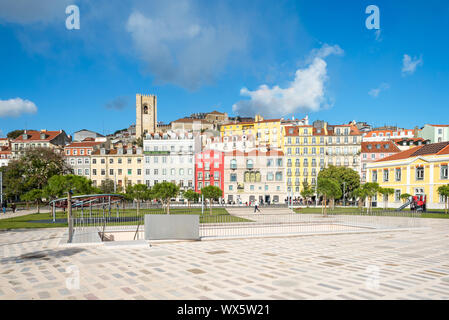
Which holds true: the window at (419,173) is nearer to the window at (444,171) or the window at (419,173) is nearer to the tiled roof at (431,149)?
the tiled roof at (431,149)

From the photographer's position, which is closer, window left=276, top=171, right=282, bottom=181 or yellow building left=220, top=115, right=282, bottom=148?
window left=276, top=171, right=282, bottom=181

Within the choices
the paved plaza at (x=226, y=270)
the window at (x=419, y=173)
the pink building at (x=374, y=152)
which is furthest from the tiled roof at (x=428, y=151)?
the paved plaza at (x=226, y=270)

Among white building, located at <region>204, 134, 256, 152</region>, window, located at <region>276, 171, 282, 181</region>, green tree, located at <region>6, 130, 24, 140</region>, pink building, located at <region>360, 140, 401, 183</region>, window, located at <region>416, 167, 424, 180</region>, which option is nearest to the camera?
window, located at <region>416, 167, 424, 180</region>

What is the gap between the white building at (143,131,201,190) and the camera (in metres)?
74.2

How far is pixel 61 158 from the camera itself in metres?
72.4

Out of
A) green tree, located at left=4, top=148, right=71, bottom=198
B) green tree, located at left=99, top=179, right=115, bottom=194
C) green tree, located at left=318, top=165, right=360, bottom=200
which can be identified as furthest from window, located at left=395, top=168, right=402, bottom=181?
green tree, located at left=4, top=148, right=71, bottom=198

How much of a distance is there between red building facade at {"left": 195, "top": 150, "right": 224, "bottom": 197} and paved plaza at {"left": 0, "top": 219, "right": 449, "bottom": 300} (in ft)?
180

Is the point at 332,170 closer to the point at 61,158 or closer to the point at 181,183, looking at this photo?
the point at 181,183

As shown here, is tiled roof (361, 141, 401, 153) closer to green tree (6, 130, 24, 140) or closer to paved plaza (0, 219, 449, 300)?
paved plaza (0, 219, 449, 300)

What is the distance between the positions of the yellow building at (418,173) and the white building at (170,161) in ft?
119

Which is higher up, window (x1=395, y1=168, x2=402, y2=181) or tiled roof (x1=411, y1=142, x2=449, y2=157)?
tiled roof (x1=411, y1=142, x2=449, y2=157)

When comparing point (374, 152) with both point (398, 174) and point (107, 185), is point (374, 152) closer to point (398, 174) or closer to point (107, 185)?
point (398, 174)
